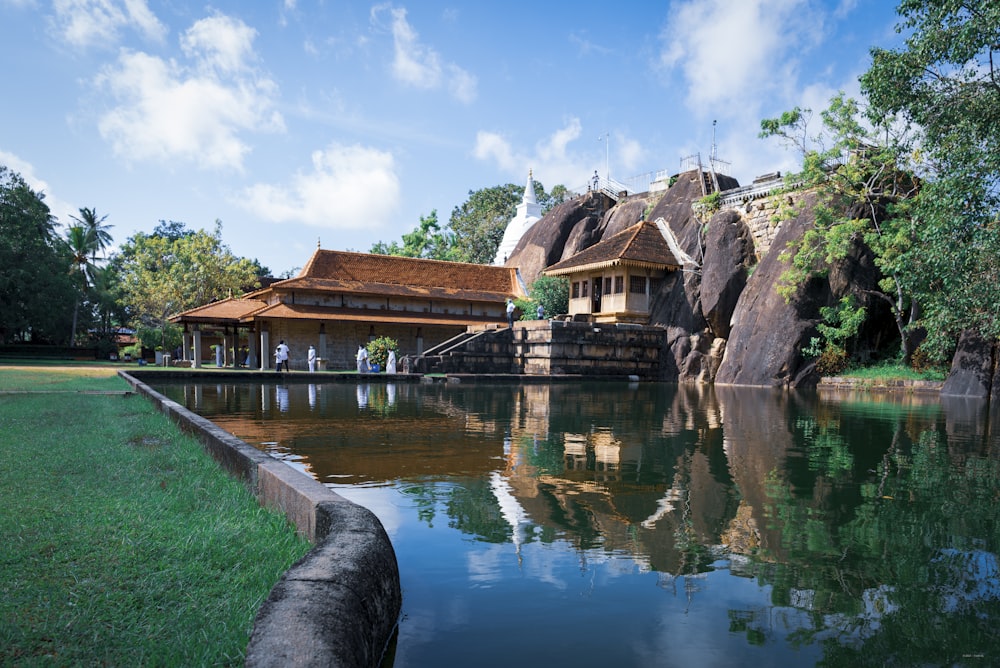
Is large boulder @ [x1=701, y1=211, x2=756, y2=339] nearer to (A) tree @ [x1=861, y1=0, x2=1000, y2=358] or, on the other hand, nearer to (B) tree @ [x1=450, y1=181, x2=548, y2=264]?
(A) tree @ [x1=861, y1=0, x2=1000, y2=358]

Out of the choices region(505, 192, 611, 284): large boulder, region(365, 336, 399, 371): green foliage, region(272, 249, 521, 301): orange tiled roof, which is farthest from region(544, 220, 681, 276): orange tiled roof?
region(365, 336, 399, 371): green foliage

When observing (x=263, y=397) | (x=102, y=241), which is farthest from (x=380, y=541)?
(x=102, y=241)

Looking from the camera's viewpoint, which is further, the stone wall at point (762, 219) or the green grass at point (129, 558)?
the stone wall at point (762, 219)

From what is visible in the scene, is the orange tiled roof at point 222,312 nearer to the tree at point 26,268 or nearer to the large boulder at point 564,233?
the tree at point 26,268

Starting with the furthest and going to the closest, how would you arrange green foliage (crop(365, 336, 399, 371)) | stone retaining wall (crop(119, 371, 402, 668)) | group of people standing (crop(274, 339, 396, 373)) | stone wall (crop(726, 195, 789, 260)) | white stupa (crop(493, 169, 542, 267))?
white stupa (crop(493, 169, 542, 267))
stone wall (crop(726, 195, 789, 260))
green foliage (crop(365, 336, 399, 371))
group of people standing (crop(274, 339, 396, 373))
stone retaining wall (crop(119, 371, 402, 668))

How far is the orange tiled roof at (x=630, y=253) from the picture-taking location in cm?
3217

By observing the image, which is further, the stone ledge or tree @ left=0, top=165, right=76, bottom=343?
tree @ left=0, top=165, right=76, bottom=343

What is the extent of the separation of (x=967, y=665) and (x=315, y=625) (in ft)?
9.01

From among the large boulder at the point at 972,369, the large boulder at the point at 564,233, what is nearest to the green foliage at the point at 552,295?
the large boulder at the point at 564,233

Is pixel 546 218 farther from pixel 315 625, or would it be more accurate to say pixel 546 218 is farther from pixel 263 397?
pixel 315 625

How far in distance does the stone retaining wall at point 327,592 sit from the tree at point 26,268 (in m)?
37.3

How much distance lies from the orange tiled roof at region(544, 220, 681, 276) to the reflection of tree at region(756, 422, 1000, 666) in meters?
25.6

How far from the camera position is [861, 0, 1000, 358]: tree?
591 inches

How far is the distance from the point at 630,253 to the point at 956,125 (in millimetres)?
16662
